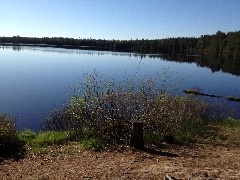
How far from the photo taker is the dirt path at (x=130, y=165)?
31.9ft

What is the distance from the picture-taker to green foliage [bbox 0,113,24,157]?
12406 mm

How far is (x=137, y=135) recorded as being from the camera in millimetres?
13359

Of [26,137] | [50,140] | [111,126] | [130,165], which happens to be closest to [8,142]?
[50,140]

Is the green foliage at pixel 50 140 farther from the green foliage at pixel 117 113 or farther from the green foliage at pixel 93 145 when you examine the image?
the green foliage at pixel 93 145

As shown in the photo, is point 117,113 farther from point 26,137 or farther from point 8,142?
point 8,142

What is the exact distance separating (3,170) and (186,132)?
10.2 m

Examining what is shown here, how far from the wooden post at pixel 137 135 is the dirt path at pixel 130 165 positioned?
0.56 meters

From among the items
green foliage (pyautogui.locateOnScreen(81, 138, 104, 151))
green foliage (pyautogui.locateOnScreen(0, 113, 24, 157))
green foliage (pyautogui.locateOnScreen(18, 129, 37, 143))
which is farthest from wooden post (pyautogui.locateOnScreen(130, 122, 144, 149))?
green foliage (pyautogui.locateOnScreen(18, 129, 37, 143))

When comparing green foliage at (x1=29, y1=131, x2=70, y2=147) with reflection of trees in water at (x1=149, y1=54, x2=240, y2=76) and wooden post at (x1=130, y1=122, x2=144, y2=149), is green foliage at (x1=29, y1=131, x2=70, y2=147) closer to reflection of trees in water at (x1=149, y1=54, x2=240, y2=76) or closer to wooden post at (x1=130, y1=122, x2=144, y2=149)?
wooden post at (x1=130, y1=122, x2=144, y2=149)

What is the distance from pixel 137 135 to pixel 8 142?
17.8 feet

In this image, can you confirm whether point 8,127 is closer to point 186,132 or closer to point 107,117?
point 107,117

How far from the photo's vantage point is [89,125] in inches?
607

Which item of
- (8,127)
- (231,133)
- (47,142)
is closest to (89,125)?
(47,142)

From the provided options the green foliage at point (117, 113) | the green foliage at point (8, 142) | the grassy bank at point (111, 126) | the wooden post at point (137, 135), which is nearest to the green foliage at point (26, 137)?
the grassy bank at point (111, 126)
